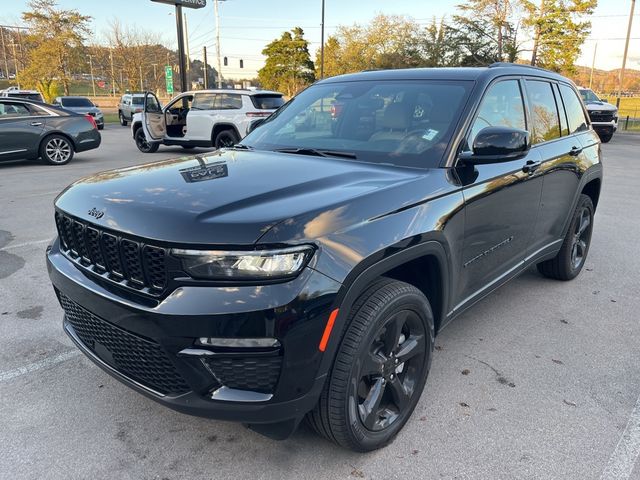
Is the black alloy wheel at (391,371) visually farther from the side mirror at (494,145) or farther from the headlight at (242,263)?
the side mirror at (494,145)

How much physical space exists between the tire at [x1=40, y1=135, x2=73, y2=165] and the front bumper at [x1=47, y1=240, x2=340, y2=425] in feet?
36.1

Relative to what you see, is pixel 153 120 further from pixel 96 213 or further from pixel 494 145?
pixel 494 145

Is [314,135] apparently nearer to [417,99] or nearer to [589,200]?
[417,99]

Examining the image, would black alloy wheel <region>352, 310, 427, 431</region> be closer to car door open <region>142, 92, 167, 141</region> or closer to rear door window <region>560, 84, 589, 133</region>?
rear door window <region>560, 84, 589, 133</region>

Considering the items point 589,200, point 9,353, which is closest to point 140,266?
point 9,353

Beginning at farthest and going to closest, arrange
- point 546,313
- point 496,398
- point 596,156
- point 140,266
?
point 596,156, point 546,313, point 496,398, point 140,266

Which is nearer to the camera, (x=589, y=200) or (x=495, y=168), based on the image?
(x=495, y=168)

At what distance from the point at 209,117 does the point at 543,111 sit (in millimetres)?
10155

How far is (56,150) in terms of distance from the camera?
1172 centimetres

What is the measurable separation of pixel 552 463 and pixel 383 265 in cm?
125

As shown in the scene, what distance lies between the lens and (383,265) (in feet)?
7.22

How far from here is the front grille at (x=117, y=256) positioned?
6.51 feet

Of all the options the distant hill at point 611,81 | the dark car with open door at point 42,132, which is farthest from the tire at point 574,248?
the distant hill at point 611,81

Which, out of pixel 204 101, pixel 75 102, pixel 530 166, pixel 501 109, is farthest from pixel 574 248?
pixel 75 102
